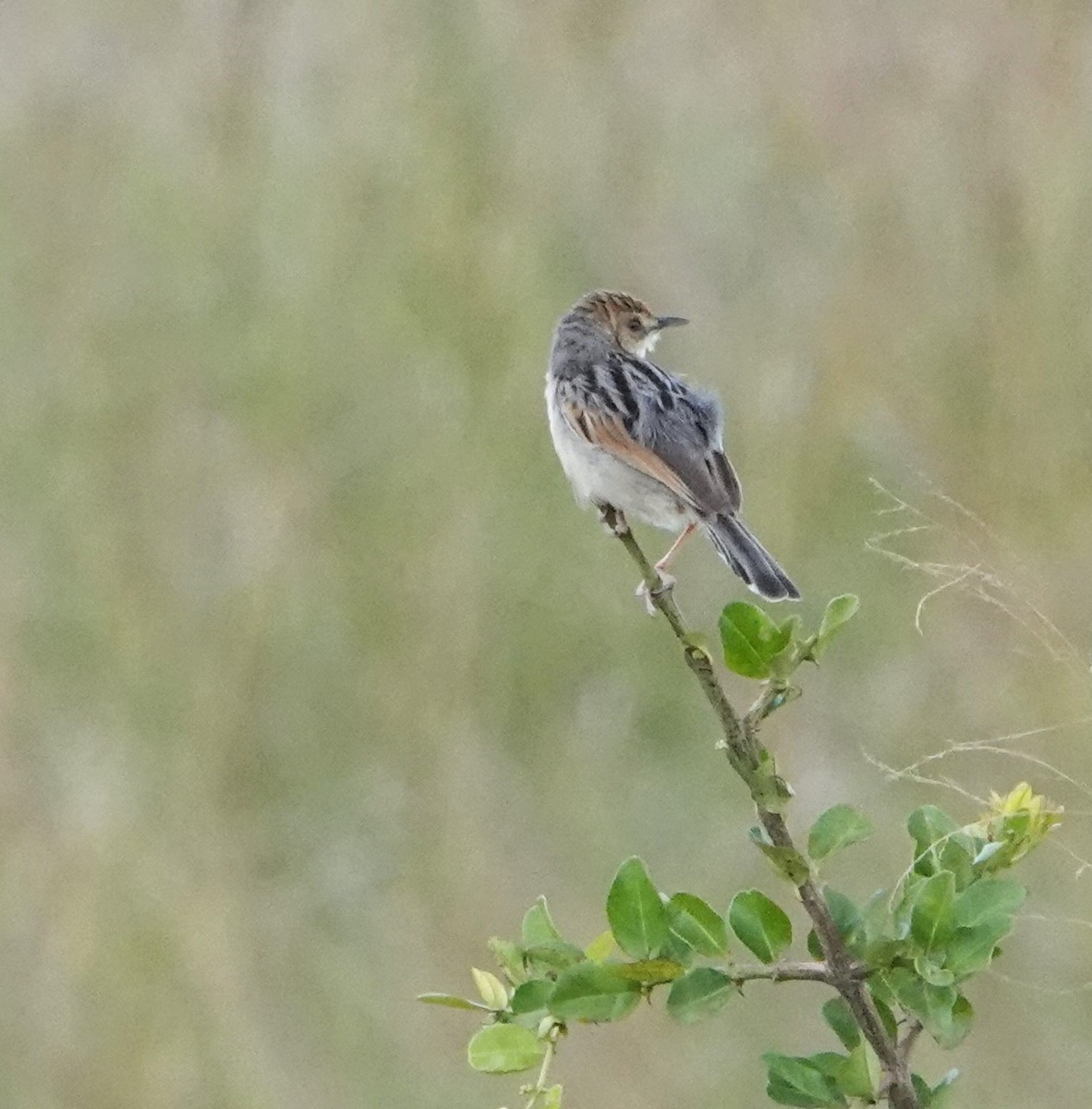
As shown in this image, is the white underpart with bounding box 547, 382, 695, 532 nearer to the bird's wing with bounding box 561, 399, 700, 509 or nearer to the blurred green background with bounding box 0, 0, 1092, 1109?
the bird's wing with bounding box 561, 399, 700, 509

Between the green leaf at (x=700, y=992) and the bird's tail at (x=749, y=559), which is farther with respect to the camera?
the bird's tail at (x=749, y=559)

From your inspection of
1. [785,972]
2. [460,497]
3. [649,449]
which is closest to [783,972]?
[785,972]

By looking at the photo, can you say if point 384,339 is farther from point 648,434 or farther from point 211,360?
point 648,434

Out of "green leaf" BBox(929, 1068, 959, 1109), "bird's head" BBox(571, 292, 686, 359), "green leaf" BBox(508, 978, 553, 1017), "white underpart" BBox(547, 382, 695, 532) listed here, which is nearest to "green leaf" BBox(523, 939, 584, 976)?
"green leaf" BBox(508, 978, 553, 1017)

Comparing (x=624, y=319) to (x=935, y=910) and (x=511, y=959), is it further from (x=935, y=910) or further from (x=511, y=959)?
(x=935, y=910)

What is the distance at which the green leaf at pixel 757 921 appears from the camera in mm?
1357

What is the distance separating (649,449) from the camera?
353 centimetres

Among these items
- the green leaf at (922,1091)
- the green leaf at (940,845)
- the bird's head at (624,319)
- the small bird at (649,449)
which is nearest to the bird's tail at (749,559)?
the small bird at (649,449)

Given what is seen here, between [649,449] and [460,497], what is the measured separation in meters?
1.22

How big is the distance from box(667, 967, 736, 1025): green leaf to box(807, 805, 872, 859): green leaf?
0.13 meters

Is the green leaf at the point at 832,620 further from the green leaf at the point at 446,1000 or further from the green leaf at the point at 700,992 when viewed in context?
the green leaf at the point at 446,1000

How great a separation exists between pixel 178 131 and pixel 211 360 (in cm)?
68

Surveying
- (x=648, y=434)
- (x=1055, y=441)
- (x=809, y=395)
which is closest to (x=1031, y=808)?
(x=648, y=434)

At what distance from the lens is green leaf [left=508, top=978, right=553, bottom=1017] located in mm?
1357
